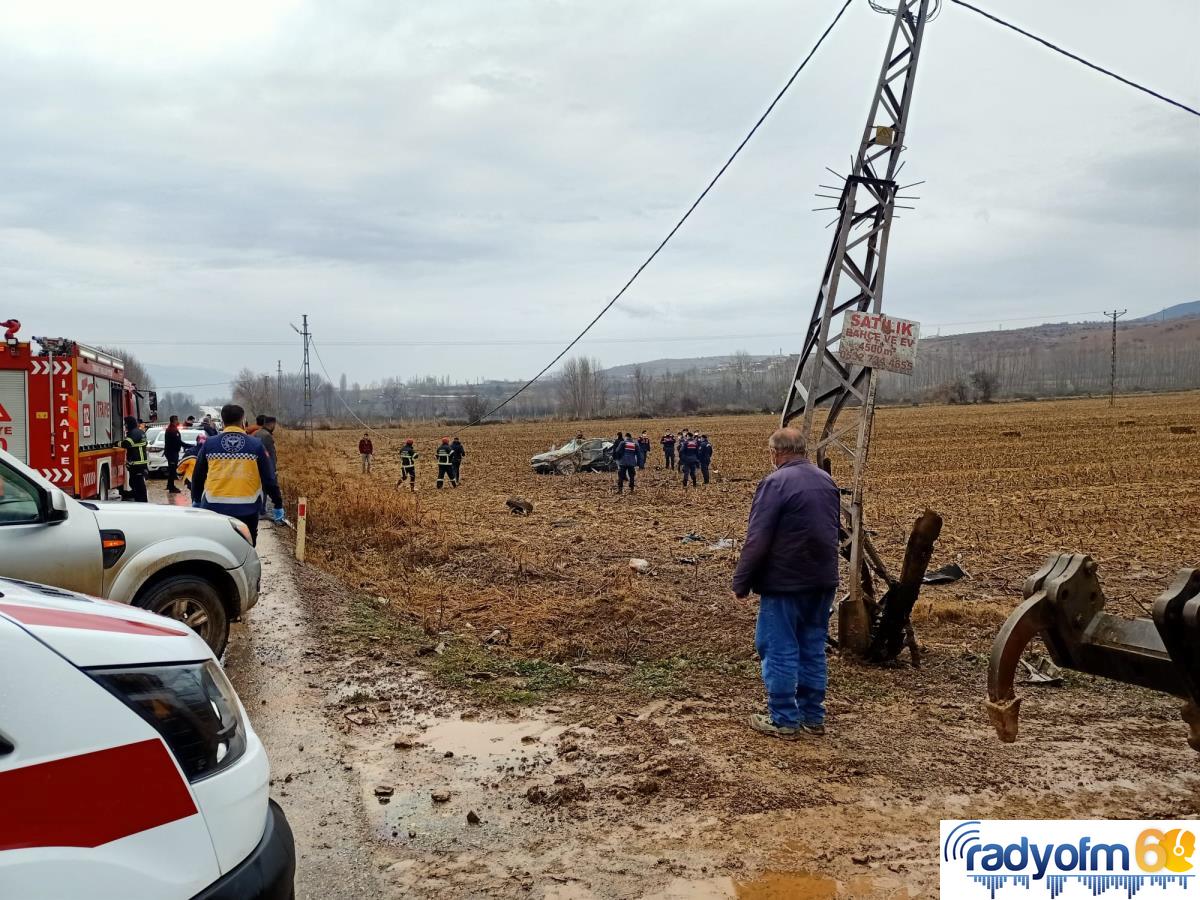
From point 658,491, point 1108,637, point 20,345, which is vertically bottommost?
point 658,491

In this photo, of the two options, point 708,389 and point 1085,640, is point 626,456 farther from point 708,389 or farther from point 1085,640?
point 708,389

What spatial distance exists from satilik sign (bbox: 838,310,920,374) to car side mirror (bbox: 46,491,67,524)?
5378mm

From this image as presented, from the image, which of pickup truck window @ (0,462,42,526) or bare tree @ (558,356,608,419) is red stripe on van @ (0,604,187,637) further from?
bare tree @ (558,356,608,419)

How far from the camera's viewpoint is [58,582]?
5.16m

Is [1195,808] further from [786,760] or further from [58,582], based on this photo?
[58,582]

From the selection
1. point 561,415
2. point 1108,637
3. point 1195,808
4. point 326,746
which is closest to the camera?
point 1108,637

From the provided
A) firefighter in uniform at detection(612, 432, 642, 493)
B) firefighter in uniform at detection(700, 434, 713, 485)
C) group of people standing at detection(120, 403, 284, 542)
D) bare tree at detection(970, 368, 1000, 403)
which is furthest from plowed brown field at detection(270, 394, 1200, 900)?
bare tree at detection(970, 368, 1000, 403)

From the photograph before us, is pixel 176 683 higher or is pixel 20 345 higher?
pixel 20 345

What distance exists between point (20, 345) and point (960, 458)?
87.5 ft

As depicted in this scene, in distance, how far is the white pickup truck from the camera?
501 cm

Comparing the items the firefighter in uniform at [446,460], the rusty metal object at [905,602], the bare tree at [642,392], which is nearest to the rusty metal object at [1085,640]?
the rusty metal object at [905,602]

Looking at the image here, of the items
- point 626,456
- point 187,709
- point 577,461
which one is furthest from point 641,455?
point 187,709

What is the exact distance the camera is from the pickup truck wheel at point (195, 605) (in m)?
5.90

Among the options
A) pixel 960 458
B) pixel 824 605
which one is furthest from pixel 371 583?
pixel 960 458
